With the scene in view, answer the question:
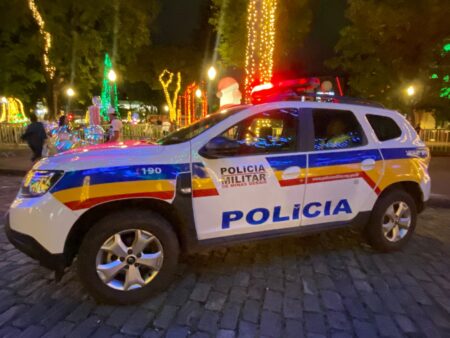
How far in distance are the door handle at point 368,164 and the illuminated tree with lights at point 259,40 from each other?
1204cm

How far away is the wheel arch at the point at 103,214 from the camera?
10.5 feet

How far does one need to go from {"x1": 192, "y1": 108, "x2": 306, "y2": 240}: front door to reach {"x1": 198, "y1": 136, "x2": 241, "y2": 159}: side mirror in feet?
0.08

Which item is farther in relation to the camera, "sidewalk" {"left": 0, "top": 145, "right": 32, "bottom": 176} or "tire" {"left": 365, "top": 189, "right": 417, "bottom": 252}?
"sidewalk" {"left": 0, "top": 145, "right": 32, "bottom": 176}

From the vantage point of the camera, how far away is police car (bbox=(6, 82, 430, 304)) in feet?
10.3

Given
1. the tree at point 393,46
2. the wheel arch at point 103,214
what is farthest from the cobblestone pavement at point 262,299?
the tree at point 393,46

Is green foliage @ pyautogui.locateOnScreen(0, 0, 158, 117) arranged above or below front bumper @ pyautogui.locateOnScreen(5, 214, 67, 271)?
above

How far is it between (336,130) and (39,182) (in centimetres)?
312

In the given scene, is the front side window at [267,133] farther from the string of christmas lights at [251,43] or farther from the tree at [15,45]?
the tree at [15,45]

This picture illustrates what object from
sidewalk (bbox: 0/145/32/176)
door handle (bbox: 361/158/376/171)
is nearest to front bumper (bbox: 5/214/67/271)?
door handle (bbox: 361/158/376/171)

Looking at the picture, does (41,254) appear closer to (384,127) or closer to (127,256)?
(127,256)

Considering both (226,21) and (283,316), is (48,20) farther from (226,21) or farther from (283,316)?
(283,316)

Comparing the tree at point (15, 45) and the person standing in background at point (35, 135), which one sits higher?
Result: the tree at point (15, 45)

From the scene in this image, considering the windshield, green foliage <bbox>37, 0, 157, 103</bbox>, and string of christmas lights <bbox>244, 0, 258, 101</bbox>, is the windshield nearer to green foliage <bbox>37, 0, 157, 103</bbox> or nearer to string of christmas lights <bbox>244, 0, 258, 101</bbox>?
string of christmas lights <bbox>244, 0, 258, 101</bbox>

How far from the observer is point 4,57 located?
1820 cm
